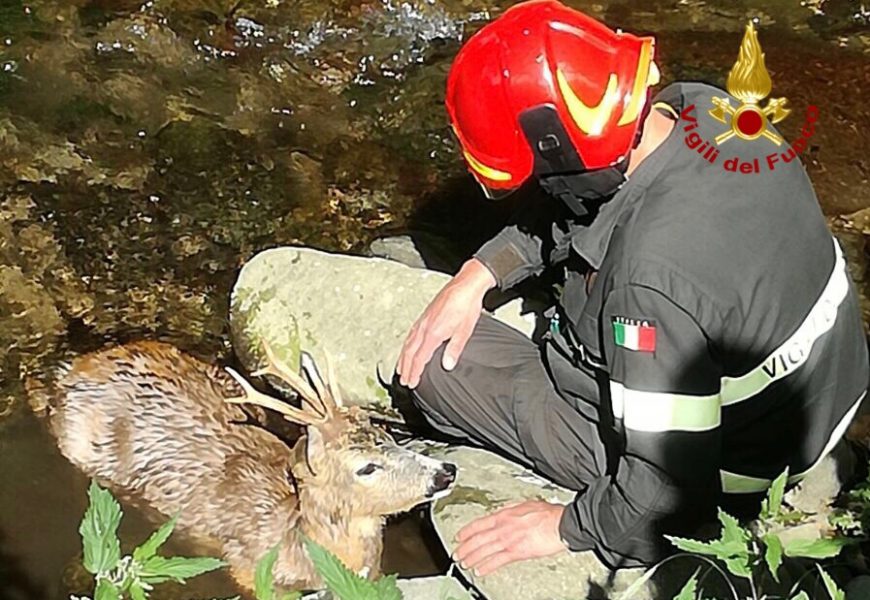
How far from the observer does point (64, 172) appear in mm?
5105

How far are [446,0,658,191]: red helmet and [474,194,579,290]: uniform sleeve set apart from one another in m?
0.83

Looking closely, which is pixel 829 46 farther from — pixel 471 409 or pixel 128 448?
pixel 128 448

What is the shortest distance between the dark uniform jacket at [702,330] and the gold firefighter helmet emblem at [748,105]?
0.13 feet

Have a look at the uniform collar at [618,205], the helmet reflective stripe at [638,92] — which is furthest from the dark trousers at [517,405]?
the helmet reflective stripe at [638,92]

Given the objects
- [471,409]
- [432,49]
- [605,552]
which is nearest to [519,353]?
[471,409]

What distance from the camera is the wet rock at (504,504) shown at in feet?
10.8

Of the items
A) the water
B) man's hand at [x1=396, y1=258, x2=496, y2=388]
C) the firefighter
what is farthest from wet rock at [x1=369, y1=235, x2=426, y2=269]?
the firefighter

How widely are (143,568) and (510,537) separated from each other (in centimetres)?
150

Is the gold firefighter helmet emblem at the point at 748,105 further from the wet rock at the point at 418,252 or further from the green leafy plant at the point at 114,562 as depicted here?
the green leafy plant at the point at 114,562

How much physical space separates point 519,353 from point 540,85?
1.19 meters

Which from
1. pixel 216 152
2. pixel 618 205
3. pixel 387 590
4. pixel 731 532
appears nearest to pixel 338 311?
pixel 216 152

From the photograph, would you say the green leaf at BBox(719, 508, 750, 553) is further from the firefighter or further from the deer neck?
the deer neck

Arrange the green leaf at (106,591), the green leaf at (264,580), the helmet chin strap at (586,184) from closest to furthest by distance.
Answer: the green leaf at (106,591) → the green leaf at (264,580) → the helmet chin strap at (586,184)

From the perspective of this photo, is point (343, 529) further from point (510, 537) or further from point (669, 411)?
point (669, 411)
